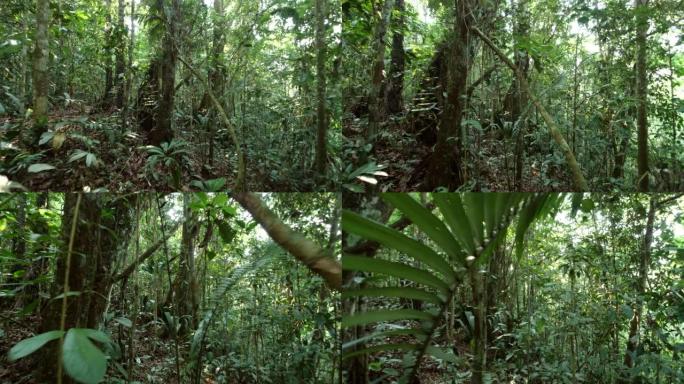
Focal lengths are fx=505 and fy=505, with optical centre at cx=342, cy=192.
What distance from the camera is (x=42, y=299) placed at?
1.66 metres

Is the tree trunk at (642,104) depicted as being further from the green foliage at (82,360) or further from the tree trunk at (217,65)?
the green foliage at (82,360)

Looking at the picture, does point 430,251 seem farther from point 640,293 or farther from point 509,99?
point 509,99

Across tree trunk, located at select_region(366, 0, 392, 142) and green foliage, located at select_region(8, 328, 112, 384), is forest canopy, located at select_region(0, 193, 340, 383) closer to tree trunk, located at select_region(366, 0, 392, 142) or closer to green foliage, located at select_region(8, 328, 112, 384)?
green foliage, located at select_region(8, 328, 112, 384)

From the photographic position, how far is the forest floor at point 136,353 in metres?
1.65

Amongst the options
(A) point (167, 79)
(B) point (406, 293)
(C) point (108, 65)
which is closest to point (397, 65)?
(A) point (167, 79)

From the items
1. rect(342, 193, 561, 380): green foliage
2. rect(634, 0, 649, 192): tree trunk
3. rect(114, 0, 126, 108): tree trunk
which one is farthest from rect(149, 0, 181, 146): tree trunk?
rect(634, 0, 649, 192): tree trunk

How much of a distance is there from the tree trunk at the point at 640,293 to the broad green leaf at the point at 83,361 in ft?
5.75

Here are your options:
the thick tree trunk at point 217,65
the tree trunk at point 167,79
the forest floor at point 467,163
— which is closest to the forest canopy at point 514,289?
the forest floor at point 467,163

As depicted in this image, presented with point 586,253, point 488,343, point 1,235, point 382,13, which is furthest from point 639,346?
point 382,13

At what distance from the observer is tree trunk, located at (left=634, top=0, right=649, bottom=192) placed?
3779mm

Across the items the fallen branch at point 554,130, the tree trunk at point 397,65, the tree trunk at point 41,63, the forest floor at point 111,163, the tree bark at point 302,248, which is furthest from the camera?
the tree trunk at point 397,65

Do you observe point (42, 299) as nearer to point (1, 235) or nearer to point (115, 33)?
point (1, 235)

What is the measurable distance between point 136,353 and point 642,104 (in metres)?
3.87

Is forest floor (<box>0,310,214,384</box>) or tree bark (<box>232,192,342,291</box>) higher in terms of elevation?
tree bark (<box>232,192,342,291</box>)
